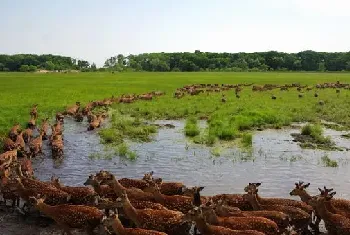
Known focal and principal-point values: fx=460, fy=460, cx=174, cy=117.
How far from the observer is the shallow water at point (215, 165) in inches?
663

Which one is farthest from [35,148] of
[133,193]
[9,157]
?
[133,193]

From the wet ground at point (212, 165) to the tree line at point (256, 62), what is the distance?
11769cm

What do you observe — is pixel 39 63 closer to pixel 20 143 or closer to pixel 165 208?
pixel 20 143

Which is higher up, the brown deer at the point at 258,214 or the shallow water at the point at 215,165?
the brown deer at the point at 258,214

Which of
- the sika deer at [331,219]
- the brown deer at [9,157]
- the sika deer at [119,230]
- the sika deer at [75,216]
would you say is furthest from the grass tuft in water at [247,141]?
the sika deer at [119,230]

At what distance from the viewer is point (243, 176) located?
1769cm

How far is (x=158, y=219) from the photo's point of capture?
1113 centimetres

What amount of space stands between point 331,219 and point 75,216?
632 cm

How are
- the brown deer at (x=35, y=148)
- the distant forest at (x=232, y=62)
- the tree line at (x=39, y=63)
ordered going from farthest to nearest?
the tree line at (x=39, y=63), the distant forest at (x=232, y=62), the brown deer at (x=35, y=148)

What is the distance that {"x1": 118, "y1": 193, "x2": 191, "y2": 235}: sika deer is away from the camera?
11039 millimetres

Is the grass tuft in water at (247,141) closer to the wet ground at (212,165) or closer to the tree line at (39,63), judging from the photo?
the wet ground at (212,165)

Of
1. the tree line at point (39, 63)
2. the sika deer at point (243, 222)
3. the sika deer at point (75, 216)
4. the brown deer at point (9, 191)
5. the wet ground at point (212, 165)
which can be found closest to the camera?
the sika deer at point (243, 222)

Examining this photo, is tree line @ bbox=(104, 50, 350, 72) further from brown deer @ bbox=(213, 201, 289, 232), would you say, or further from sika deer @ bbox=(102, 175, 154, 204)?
brown deer @ bbox=(213, 201, 289, 232)

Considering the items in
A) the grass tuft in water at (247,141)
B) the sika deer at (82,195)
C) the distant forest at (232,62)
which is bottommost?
the grass tuft in water at (247,141)
